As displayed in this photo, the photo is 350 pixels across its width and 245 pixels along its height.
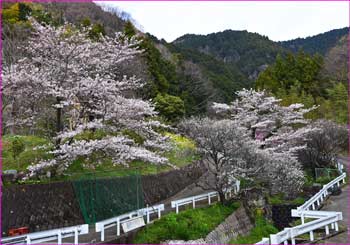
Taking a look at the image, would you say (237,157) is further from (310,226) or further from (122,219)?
(122,219)

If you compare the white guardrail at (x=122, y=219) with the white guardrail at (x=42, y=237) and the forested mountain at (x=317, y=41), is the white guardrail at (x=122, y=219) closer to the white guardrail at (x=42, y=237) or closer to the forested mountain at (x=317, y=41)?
the white guardrail at (x=42, y=237)

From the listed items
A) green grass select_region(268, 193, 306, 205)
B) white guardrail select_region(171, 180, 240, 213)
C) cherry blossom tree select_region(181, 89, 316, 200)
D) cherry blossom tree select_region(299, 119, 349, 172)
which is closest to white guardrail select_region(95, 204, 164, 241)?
white guardrail select_region(171, 180, 240, 213)

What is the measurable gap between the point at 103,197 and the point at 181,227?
2783 mm

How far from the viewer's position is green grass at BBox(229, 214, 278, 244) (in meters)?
13.5

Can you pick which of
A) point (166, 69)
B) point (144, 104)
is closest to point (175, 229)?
point (144, 104)

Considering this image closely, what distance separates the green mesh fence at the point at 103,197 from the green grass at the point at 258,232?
4261 mm

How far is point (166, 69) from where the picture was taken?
35750 mm

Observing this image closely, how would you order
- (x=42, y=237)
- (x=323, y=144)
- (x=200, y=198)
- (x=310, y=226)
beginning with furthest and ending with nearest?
(x=323, y=144), (x=200, y=198), (x=310, y=226), (x=42, y=237)

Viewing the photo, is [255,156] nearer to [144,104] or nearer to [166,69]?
[144,104]

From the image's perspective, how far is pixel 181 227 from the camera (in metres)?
11.6

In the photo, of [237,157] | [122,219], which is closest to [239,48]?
[237,157]

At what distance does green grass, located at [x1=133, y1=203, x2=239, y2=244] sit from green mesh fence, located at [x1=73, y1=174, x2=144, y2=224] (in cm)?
132

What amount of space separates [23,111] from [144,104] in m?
4.98

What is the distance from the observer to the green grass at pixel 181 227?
10938mm
